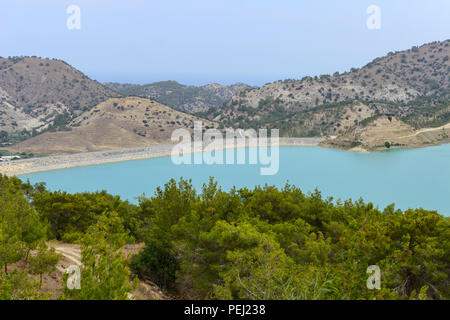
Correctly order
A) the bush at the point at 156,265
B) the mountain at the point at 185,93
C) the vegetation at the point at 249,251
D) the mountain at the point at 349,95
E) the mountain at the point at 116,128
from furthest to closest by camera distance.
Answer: the mountain at the point at 185,93 < the mountain at the point at 349,95 < the mountain at the point at 116,128 < the bush at the point at 156,265 < the vegetation at the point at 249,251

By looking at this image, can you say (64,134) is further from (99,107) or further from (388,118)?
(388,118)

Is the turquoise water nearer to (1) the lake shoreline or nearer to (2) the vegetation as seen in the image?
(1) the lake shoreline

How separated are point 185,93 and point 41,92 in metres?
63.8

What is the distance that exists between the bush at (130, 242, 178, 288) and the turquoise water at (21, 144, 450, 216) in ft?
74.3

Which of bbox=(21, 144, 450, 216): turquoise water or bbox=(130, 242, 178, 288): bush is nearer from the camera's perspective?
bbox=(130, 242, 178, 288): bush

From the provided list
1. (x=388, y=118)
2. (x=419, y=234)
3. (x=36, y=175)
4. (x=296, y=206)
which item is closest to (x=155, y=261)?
(x=296, y=206)

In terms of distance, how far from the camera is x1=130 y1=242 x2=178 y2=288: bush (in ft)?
40.2

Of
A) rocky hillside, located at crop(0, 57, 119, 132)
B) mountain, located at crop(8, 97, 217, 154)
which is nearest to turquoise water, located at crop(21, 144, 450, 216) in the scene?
mountain, located at crop(8, 97, 217, 154)

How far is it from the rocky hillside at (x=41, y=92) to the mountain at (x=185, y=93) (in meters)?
29.6

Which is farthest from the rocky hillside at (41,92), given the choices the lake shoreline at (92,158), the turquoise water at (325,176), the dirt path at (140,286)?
the dirt path at (140,286)

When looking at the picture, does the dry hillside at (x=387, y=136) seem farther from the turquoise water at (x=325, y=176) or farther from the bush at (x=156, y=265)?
the bush at (x=156, y=265)

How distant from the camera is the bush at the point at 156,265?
40.2ft

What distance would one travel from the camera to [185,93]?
152 metres

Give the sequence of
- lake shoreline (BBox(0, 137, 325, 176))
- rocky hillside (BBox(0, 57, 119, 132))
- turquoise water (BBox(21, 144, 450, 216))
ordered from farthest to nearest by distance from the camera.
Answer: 1. rocky hillside (BBox(0, 57, 119, 132))
2. lake shoreline (BBox(0, 137, 325, 176))
3. turquoise water (BBox(21, 144, 450, 216))
